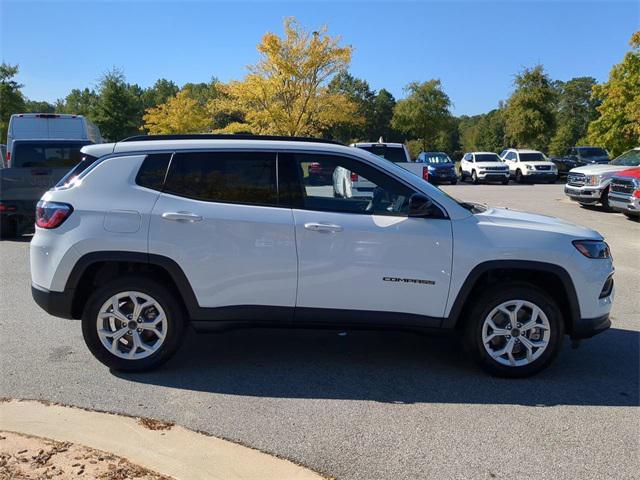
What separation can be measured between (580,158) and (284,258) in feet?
107

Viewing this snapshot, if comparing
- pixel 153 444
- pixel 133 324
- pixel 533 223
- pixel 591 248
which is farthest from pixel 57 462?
pixel 591 248

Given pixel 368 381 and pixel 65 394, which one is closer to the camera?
pixel 65 394

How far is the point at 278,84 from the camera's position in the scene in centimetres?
3353

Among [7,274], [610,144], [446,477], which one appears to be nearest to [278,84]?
[610,144]

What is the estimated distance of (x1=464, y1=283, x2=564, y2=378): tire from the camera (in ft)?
14.9

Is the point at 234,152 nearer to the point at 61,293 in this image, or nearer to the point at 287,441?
the point at 61,293

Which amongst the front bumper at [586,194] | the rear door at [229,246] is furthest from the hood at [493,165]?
the rear door at [229,246]

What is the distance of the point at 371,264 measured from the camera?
445cm

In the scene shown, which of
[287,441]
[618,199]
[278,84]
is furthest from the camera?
[278,84]

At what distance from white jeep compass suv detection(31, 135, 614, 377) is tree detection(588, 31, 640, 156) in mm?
26189

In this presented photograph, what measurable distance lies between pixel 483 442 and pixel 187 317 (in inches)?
96.3

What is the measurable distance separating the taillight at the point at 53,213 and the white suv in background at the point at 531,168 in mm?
30430

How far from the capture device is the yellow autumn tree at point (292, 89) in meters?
32.8

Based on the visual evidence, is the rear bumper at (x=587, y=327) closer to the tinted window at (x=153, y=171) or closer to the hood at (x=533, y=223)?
the hood at (x=533, y=223)
